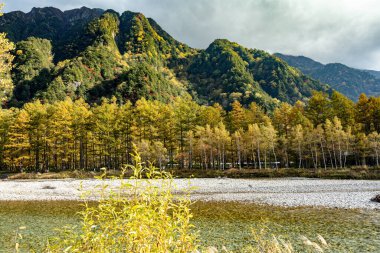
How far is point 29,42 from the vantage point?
651 feet

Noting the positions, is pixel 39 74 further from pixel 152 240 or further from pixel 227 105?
pixel 152 240

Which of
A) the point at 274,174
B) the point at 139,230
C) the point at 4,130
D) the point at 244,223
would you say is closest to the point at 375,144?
the point at 274,174

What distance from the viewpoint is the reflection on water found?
14.2 meters

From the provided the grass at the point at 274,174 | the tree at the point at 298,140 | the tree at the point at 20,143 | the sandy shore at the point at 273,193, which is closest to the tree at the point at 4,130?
the tree at the point at 20,143

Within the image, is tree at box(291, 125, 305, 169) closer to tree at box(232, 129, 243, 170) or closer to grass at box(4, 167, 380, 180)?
grass at box(4, 167, 380, 180)

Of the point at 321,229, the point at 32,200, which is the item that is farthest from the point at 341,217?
the point at 32,200

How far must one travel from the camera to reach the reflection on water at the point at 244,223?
14.2 m

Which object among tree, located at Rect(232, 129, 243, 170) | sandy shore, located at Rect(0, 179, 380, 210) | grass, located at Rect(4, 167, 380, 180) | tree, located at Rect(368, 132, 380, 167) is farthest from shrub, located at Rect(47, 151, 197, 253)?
tree, located at Rect(368, 132, 380, 167)

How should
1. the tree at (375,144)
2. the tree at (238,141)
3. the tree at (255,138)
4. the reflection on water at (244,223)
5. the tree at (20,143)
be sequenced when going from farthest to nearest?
the tree at (20,143) < the tree at (238,141) < the tree at (255,138) < the tree at (375,144) < the reflection on water at (244,223)

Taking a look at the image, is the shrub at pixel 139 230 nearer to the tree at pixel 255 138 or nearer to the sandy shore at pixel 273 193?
the sandy shore at pixel 273 193

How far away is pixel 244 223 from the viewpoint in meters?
18.3

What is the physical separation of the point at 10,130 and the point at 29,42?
153970 mm

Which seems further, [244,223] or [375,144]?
[375,144]

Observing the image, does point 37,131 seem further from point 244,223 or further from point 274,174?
point 244,223
